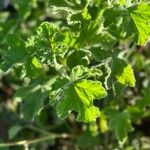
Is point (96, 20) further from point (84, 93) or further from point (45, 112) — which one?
point (45, 112)

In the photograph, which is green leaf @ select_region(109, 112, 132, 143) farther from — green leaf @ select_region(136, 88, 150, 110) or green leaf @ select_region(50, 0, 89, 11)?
green leaf @ select_region(50, 0, 89, 11)

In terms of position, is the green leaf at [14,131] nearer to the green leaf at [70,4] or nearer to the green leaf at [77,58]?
the green leaf at [77,58]

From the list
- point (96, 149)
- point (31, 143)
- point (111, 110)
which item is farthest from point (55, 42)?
point (96, 149)

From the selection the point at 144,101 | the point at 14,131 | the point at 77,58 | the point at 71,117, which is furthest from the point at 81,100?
the point at 71,117

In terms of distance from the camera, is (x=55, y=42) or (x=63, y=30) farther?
(x=63, y=30)

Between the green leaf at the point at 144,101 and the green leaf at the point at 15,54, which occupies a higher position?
the green leaf at the point at 15,54

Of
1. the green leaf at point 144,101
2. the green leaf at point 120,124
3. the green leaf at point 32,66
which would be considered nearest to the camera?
the green leaf at point 32,66

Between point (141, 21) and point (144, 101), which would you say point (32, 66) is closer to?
point (141, 21)

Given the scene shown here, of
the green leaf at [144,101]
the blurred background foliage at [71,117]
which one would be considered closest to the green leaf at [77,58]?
the blurred background foliage at [71,117]

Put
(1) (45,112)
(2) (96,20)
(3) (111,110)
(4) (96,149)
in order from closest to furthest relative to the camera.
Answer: (2) (96,20)
(3) (111,110)
(4) (96,149)
(1) (45,112)
